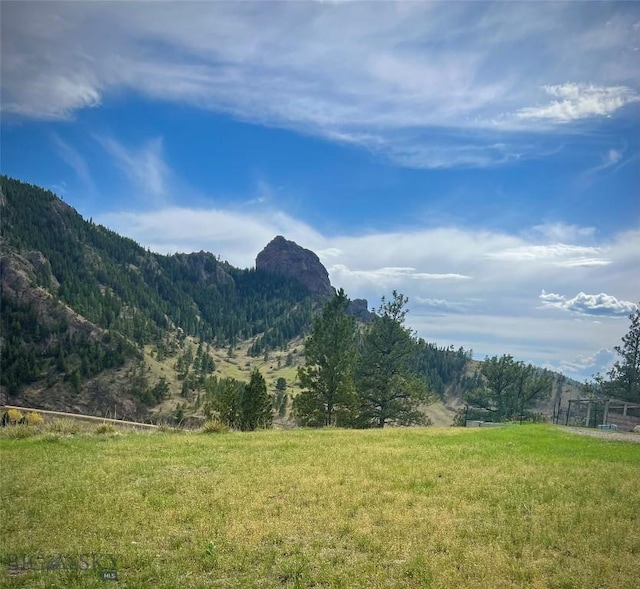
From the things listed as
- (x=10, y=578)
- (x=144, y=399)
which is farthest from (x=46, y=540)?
(x=144, y=399)

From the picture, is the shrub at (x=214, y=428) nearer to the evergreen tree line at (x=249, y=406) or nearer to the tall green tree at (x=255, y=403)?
the evergreen tree line at (x=249, y=406)

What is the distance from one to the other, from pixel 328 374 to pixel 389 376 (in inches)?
374

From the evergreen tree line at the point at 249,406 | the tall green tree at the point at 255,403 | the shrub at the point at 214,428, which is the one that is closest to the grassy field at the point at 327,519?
the shrub at the point at 214,428

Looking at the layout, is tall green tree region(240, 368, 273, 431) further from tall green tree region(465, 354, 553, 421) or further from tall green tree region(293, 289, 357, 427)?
tall green tree region(465, 354, 553, 421)

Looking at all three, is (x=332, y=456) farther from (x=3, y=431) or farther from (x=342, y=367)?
(x=342, y=367)

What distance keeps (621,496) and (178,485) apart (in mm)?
12809

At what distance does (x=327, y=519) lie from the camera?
11391 mm

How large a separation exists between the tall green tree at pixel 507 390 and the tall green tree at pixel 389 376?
20.8 m

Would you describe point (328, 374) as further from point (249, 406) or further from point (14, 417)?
point (14, 417)

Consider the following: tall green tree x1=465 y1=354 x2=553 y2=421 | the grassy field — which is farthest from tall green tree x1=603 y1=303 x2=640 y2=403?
the grassy field

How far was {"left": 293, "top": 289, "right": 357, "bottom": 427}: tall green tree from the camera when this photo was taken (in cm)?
5194

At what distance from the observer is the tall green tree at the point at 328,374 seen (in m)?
51.9

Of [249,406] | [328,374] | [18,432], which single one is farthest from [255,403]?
[18,432]

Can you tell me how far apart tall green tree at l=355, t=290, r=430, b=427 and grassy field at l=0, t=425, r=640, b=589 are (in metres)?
37.5
